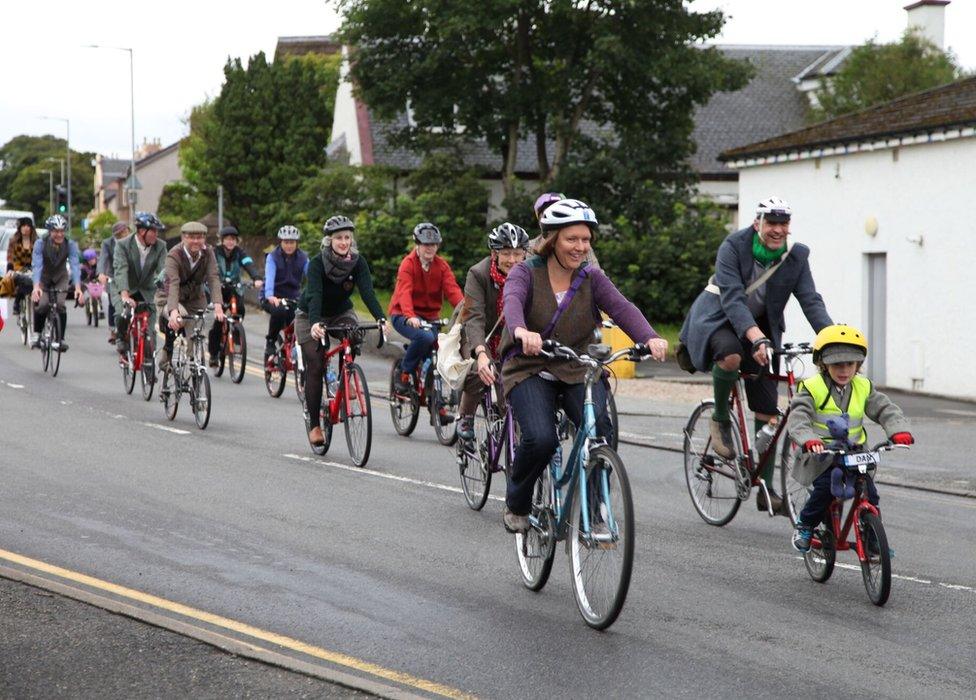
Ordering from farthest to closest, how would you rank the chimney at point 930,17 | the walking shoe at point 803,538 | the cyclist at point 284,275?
the chimney at point 930,17
the cyclist at point 284,275
the walking shoe at point 803,538

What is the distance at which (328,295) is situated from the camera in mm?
12391

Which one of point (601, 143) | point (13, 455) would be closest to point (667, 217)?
point (601, 143)

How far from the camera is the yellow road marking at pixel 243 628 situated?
573cm

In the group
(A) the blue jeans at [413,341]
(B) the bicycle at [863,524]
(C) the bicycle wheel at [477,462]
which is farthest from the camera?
(A) the blue jeans at [413,341]

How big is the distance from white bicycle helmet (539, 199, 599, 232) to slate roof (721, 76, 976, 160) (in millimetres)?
16776

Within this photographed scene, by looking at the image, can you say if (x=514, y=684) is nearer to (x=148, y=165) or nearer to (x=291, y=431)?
(x=291, y=431)

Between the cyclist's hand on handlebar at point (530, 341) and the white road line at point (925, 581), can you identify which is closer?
the cyclist's hand on handlebar at point (530, 341)

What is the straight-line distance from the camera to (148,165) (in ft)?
398

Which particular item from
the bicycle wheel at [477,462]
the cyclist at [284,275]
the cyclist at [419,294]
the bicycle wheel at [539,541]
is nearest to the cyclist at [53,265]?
the cyclist at [284,275]

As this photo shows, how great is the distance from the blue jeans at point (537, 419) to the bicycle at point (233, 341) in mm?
12532

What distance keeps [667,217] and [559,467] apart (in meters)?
35.0

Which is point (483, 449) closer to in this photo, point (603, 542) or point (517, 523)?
point (517, 523)

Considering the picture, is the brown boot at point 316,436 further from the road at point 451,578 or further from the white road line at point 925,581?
the white road line at point 925,581

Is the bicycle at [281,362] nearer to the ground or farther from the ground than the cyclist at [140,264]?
nearer to the ground
